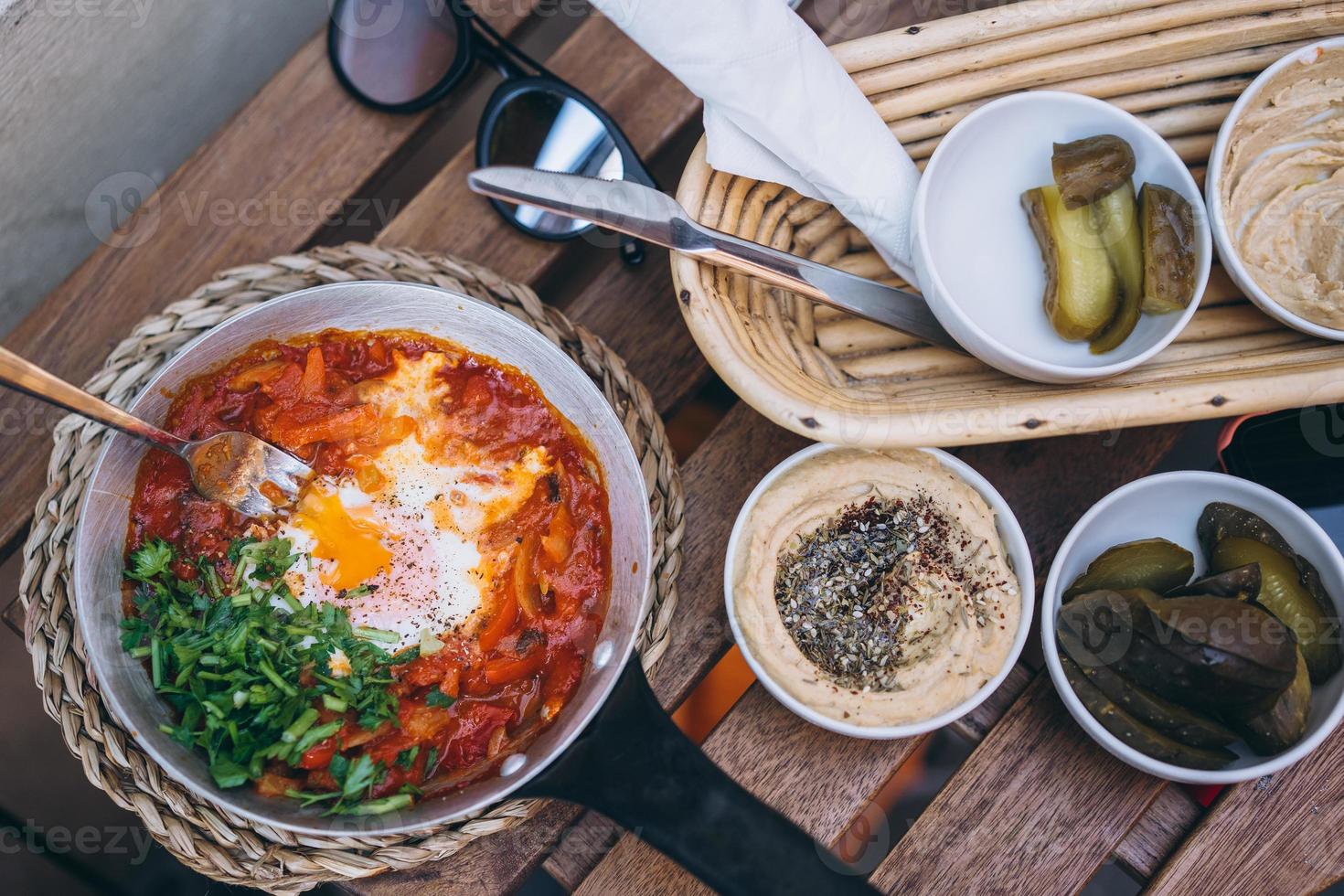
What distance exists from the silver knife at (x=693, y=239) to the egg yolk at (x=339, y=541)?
67cm

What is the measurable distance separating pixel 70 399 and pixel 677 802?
121 centimetres

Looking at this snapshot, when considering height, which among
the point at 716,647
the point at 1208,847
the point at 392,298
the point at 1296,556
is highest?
the point at 392,298

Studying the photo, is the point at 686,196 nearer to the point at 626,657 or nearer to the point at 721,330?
the point at 721,330

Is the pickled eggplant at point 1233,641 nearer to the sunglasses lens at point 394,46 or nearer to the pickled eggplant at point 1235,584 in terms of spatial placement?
the pickled eggplant at point 1235,584

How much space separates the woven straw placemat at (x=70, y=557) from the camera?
68.2 inches

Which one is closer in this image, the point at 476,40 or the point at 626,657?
the point at 626,657

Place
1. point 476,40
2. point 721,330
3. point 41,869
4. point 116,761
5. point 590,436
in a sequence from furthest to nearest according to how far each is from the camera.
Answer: point 41,869 < point 476,40 < point 590,436 < point 116,761 < point 721,330

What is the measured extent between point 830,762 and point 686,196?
3.78 feet

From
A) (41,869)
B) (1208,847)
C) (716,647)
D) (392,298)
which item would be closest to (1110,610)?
(1208,847)

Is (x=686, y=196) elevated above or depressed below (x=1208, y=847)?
above

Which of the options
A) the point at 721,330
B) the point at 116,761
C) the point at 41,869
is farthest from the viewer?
the point at 41,869

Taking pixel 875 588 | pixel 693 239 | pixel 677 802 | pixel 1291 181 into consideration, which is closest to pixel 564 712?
pixel 677 802

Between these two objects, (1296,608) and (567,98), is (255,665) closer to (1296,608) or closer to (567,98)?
(567,98)

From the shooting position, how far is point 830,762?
6.27 feet
